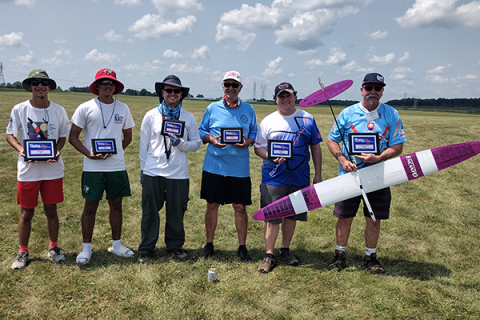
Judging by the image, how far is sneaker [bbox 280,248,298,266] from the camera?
13.3 ft

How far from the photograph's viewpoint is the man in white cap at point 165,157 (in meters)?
3.81

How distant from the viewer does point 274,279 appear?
3676 mm

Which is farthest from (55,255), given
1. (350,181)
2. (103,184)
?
(350,181)

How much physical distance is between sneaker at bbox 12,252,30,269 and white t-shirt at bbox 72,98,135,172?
1261 mm

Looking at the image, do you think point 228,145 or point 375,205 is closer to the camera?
point 375,205

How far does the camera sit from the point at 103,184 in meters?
3.89

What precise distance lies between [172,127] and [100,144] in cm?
85

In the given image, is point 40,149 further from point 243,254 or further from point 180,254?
point 243,254

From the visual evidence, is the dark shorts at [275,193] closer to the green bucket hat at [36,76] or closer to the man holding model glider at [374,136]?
the man holding model glider at [374,136]

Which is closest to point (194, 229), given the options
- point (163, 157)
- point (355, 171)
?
point (163, 157)

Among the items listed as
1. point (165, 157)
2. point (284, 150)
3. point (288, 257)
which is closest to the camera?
point (284, 150)

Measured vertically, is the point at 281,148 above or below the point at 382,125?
below

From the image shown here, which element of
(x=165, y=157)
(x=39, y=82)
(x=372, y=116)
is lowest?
(x=165, y=157)

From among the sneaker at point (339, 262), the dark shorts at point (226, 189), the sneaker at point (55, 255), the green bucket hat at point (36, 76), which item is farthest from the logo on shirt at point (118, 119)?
the sneaker at point (339, 262)
